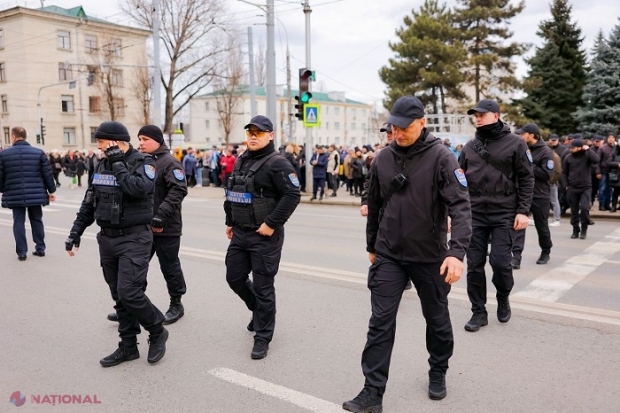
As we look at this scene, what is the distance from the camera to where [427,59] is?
3353cm

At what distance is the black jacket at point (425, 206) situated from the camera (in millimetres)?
3516

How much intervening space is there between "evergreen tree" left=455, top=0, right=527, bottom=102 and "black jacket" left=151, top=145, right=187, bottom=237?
30.9m

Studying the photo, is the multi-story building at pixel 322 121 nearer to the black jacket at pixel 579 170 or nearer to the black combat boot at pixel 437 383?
the black jacket at pixel 579 170

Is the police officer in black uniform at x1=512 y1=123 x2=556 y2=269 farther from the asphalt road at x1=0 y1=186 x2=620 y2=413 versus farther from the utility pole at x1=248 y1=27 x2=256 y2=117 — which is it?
the utility pole at x1=248 y1=27 x2=256 y2=117

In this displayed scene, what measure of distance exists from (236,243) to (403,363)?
64.1 inches

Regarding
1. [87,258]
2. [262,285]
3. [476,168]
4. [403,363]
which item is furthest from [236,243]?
[87,258]

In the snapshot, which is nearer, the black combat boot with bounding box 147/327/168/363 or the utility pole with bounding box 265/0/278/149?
the black combat boot with bounding box 147/327/168/363

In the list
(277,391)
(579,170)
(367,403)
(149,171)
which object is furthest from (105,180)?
(579,170)

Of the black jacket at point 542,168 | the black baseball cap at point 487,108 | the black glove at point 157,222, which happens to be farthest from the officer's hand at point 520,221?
the black glove at point 157,222

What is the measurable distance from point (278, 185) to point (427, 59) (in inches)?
1222

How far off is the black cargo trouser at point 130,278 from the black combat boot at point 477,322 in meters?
2.70

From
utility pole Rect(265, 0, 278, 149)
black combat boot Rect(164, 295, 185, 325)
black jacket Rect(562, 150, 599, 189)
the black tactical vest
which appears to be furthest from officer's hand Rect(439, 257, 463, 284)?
utility pole Rect(265, 0, 278, 149)

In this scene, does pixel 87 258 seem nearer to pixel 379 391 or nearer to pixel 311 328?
pixel 311 328

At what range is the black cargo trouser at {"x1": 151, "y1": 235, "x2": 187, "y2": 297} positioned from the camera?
5.34m
